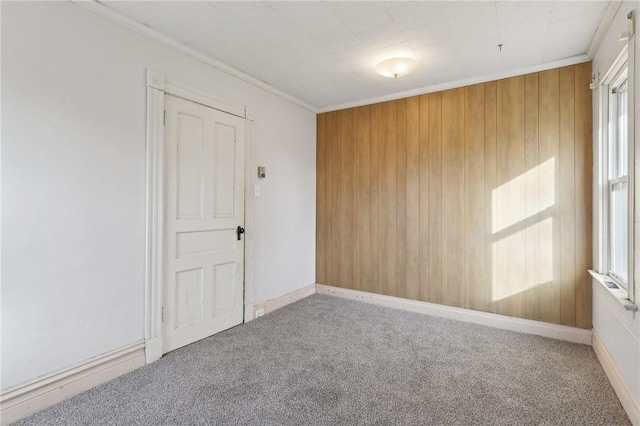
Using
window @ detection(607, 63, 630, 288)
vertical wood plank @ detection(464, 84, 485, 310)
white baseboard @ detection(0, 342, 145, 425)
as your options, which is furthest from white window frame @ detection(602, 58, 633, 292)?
white baseboard @ detection(0, 342, 145, 425)

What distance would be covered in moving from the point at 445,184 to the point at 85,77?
3204 mm

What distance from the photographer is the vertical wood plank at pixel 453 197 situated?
3.26 meters

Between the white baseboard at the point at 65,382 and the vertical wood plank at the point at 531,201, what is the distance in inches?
132

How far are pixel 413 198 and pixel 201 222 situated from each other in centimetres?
227

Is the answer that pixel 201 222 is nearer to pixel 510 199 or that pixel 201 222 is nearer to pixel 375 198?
pixel 375 198

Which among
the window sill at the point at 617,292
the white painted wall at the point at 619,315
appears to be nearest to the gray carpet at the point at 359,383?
the white painted wall at the point at 619,315

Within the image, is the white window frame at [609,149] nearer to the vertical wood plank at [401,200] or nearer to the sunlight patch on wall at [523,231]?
the sunlight patch on wall at [523,231]

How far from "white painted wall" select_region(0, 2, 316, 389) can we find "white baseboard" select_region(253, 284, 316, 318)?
1338 mm

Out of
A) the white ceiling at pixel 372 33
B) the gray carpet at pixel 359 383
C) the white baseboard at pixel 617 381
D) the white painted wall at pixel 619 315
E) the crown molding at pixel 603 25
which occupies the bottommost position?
the gray carpet at pixel 359 383

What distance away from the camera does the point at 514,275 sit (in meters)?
3.01

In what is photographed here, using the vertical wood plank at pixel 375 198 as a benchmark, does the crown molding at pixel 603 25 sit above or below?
above

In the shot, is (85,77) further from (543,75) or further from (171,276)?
(543,75)

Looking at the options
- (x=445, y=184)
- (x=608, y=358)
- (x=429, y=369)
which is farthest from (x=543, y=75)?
(x=429, y=369)

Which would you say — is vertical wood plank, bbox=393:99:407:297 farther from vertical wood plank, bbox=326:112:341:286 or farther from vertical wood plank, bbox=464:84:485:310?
vertical wood plank, bbox=326:112:341:286
